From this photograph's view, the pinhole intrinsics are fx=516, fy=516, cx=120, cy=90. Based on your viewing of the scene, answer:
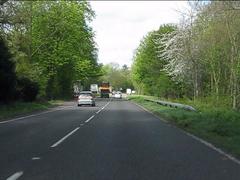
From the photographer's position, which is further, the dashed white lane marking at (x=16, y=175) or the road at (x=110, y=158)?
the road at (x=110, y=158)

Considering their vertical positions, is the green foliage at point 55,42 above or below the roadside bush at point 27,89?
above

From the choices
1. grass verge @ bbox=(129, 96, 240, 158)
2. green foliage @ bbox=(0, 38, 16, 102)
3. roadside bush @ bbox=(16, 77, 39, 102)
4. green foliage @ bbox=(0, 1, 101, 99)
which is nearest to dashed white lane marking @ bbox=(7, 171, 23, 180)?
grass verge @ bbox=(129, 96, 240, 158)

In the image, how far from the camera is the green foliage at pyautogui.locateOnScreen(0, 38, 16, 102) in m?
35.8

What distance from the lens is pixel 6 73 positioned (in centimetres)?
3631

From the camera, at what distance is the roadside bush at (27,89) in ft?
155

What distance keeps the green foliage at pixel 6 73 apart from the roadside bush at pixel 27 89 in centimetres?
846

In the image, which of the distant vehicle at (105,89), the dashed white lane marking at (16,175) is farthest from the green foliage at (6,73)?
the distant vehicle at (105,89)

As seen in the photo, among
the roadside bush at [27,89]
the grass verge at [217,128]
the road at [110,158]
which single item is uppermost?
the roadside bush at [27,89]

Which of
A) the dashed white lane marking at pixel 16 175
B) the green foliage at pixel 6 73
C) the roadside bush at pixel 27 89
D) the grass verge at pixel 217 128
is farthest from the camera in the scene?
the roadside bush at pixel 27 89

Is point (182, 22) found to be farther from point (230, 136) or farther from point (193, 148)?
point (193, 148)

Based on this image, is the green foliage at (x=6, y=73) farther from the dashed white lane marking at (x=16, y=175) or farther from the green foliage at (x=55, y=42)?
the dashed white lane marking at (x=16, y=175)

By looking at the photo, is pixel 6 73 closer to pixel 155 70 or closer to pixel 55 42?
pixel 55 42

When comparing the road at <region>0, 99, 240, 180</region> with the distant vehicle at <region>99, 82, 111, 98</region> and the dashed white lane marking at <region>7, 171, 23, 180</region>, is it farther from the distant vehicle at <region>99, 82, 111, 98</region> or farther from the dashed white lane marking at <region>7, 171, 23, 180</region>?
the distant vehicle at <region>99, 82, 111, 98</region>

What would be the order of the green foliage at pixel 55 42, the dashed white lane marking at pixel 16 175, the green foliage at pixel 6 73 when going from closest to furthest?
the dashed white lane marking at pixel 16 175
the green foliage at pixel 6 73
the green foliage at pixel 55 42
